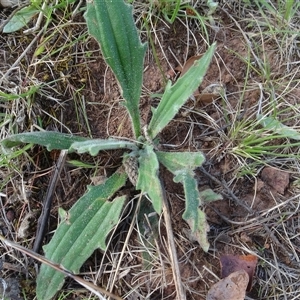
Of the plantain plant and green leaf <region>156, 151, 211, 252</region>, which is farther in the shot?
the plantain plant

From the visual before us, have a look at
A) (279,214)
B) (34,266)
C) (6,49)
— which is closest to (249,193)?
(279,214)

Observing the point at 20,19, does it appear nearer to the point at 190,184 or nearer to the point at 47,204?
the point at 47,204

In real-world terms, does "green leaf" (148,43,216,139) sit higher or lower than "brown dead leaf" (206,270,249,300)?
higher

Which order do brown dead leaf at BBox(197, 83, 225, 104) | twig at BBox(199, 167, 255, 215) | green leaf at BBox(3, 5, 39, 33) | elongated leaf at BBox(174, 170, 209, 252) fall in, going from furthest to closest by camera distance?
green leaf at BBox(3, 5, 39, 33) → brown dead leaf at BBox(197, 83, 225, 104) → twig at BBox(199, 167, 255, 215) → elongated leaf at BBox(174, 170, 209, 252)

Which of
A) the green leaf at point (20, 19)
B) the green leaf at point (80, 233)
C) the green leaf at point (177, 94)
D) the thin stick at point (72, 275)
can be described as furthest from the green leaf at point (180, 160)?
the green leaf at point (20, 19)

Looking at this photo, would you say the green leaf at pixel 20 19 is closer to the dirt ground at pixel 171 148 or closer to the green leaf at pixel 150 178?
the dirt ground at pixel 171 148

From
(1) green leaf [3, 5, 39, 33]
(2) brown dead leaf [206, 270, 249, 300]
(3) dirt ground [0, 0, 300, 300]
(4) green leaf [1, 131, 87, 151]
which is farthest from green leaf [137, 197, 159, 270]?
A: (1) green leaf [3, 5, 39, 33]

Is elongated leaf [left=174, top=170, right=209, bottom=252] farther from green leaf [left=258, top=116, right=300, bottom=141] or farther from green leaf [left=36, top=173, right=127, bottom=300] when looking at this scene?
green leaf [left=258, top=116, right=300, bottom=141]
